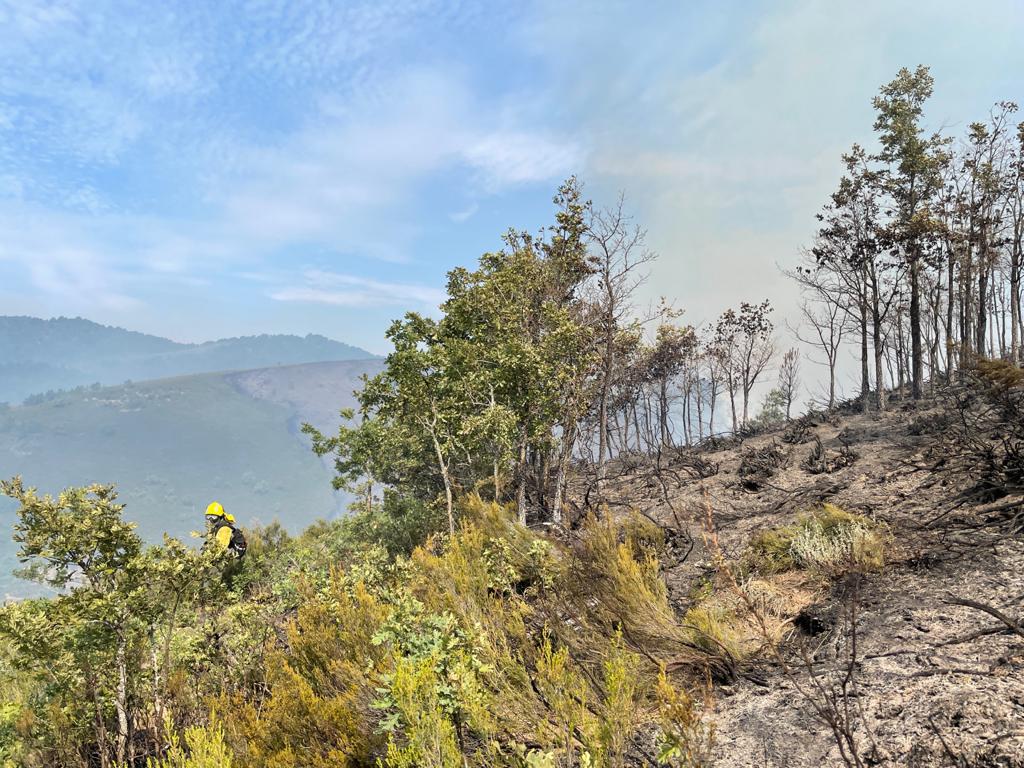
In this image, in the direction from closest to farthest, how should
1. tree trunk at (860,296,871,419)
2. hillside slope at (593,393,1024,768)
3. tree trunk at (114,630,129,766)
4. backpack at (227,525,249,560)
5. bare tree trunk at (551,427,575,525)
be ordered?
hillside slope at (593,393,1024,768)
tree trunk at (114,630,129,766)
backpack at (227,525,249,560)
bare tree trunk at (551,427,575,525)
tree trunk at (860,296,871,419)

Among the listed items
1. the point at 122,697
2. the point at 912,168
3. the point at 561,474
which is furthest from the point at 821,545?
the point at 912,168

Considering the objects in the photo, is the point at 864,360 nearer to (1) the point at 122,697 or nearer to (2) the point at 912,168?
(2) the point at 912,168

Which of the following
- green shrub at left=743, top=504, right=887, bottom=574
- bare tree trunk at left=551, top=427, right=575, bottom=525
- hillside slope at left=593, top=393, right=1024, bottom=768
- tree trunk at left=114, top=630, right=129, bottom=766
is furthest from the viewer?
bare tree trunk at left=551, top=427, right=575, bottom=525

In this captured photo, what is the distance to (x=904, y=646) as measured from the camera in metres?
3.90

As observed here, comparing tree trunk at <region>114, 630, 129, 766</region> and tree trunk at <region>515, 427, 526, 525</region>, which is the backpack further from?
tree trunk at <region>515, 427, 526, 525</region>

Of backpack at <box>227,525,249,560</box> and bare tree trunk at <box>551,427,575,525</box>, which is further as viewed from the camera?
bare tree trunk at <box>551,427,575,525</box>

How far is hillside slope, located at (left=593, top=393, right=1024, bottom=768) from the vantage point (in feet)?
9.36

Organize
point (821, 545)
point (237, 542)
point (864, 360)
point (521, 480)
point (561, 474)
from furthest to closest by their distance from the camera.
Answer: point (864, 360)
point (561, 474)
point (521, 480)
point (237, 542)
point (821, 545)

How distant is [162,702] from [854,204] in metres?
28.7

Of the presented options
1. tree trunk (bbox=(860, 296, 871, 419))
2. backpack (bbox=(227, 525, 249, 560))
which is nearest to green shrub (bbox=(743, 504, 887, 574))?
backpack (bbox=(227, 525, 249, 560))

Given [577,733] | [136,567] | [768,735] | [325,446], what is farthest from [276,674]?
[325,446]

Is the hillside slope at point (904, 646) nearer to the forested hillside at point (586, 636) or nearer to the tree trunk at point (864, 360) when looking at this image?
the forested hillside at point (586, 636)

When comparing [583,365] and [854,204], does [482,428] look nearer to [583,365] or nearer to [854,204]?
[583,365]

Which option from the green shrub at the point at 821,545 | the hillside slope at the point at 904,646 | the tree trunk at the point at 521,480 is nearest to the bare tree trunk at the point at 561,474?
the tree trunk at the point at 521,480
